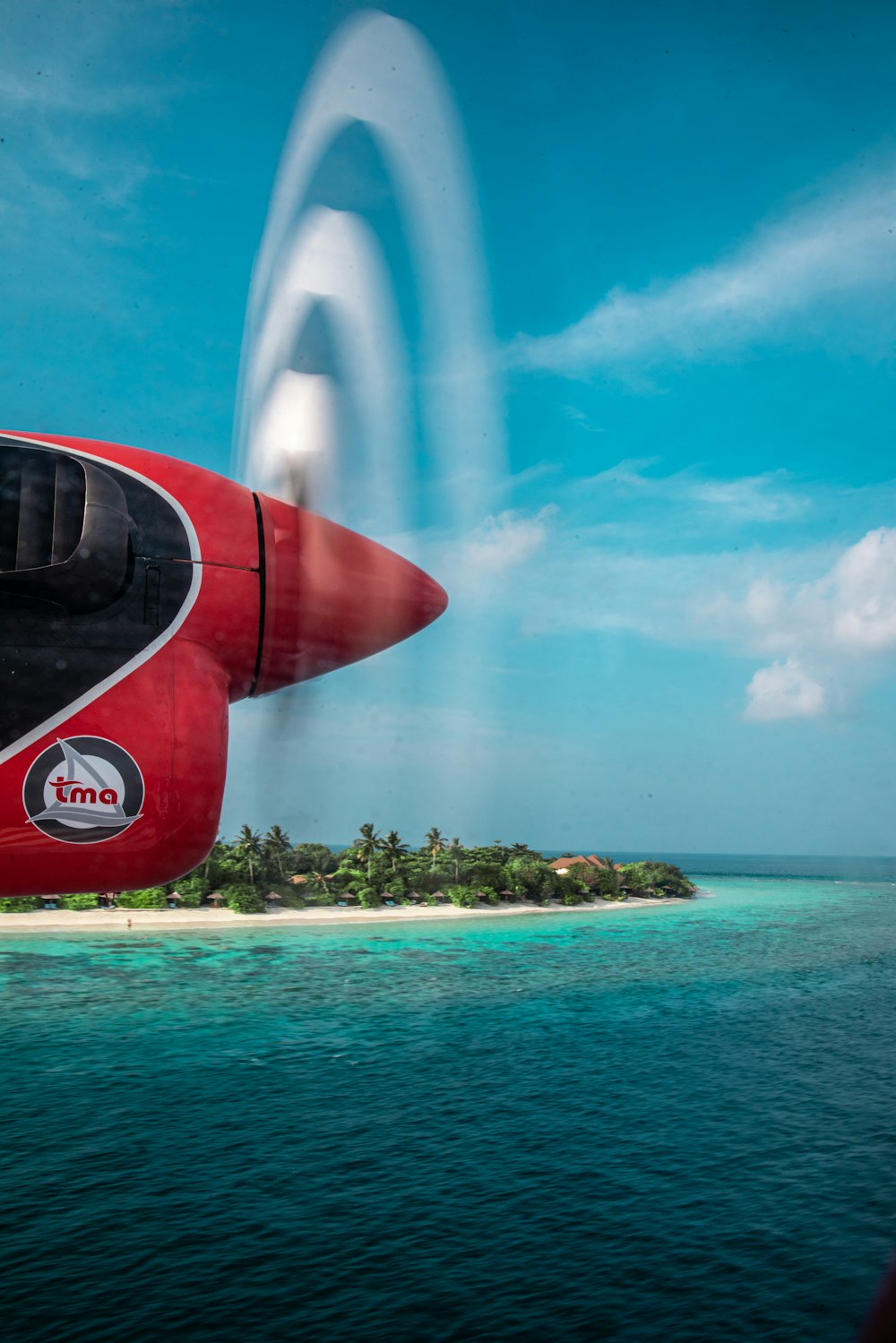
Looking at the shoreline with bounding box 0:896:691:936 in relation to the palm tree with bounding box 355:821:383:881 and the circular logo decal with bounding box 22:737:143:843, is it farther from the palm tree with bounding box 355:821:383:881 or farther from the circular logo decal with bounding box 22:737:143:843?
the circular logo decal with bounding box 22:737:143:843

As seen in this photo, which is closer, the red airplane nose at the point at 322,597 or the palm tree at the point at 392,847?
the red airplane nose at the point at 322,597

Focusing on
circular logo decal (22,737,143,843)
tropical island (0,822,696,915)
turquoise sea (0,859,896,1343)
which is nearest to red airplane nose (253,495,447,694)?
circular logo decal (22,737,143,843)

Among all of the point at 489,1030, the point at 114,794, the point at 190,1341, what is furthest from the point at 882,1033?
the point at 114,794

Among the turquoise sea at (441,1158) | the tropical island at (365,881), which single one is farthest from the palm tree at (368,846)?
the turquoise sea at (441,1158)

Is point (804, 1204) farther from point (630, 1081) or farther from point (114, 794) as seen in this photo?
point (114, 794)

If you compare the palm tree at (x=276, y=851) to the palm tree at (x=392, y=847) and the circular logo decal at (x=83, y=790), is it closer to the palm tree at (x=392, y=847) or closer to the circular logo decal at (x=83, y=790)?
the palm tree at (x=392, y=847)

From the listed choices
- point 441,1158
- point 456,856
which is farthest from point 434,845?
point 441,1158

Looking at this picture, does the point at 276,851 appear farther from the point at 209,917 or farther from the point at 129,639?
the point at 129,639
